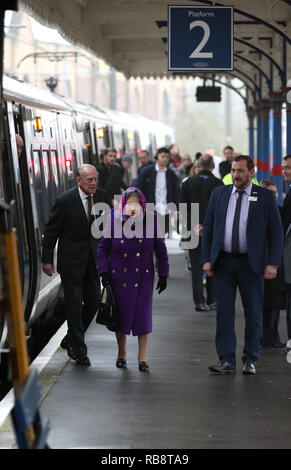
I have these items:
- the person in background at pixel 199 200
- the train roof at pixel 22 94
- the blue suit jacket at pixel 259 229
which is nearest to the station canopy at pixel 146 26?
the train roof at pixel 22 94

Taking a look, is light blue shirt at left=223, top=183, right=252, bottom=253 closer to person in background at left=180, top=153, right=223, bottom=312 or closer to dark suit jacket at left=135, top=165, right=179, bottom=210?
person in background at left=180, top=153, right=223, bottom=312

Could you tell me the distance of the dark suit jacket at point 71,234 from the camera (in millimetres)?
10242

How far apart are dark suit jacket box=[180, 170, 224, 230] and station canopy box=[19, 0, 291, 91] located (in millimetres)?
2155

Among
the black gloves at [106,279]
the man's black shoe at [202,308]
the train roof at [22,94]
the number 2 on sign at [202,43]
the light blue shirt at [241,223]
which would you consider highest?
the number 2 on sign at [202,43]

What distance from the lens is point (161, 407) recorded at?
848 cm

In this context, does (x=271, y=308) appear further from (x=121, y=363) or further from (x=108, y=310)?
(x=108, y=310)

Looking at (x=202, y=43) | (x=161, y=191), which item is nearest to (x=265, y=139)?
(x=161, y=191)

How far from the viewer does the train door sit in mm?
10375

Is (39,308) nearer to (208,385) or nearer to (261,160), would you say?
(208,385)

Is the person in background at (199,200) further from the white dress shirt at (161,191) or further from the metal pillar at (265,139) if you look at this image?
the metal pillar at (265,139)

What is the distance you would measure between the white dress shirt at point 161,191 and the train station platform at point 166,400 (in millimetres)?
5844

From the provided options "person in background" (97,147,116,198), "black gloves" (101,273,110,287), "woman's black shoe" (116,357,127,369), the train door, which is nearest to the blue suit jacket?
"black gloves" (101,273,110,287)

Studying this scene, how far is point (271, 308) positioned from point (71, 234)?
2195 mm
